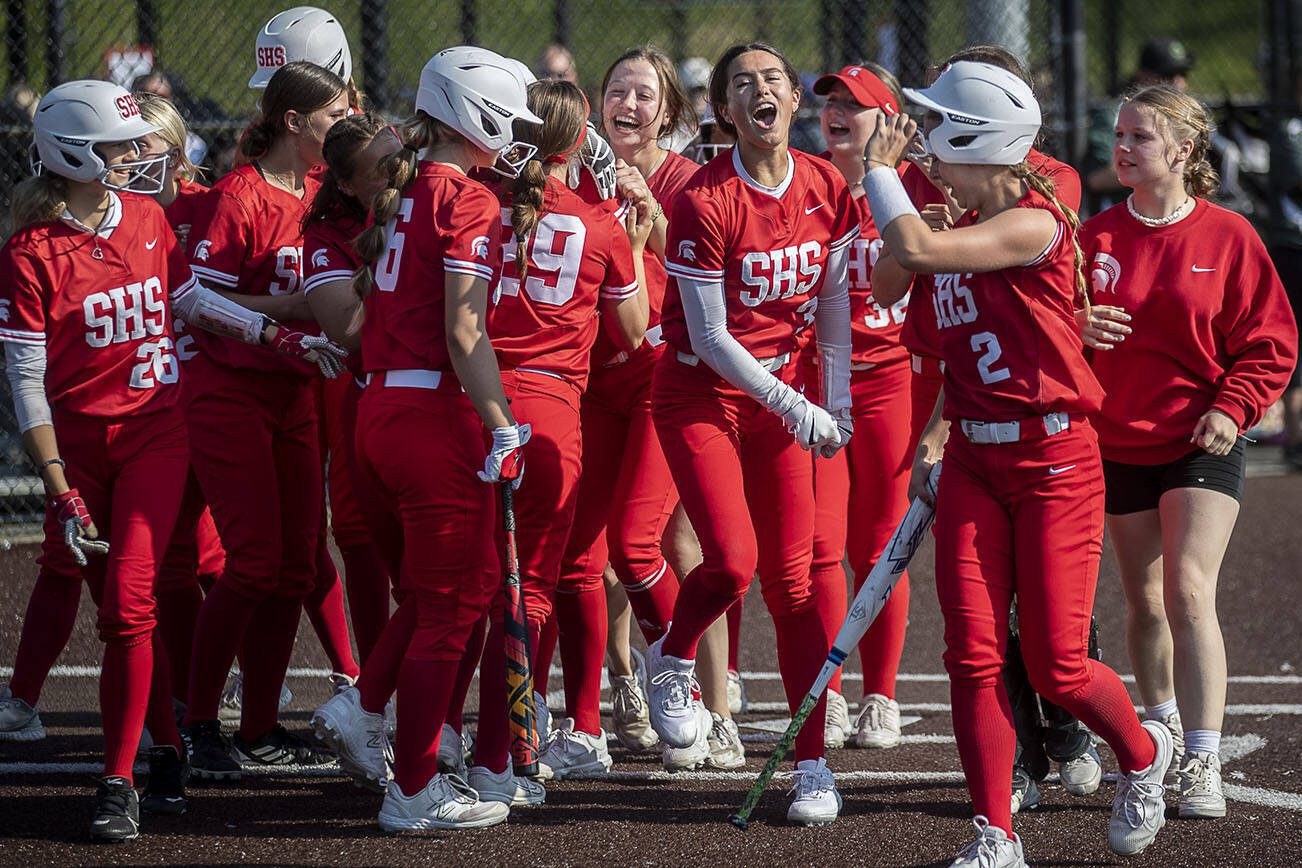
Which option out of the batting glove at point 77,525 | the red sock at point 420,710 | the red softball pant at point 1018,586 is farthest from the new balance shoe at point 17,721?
the red softball pant at point 1018,586

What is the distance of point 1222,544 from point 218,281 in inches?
126

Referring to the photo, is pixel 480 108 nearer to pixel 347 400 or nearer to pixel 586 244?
pixel 586 244

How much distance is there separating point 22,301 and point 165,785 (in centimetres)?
146

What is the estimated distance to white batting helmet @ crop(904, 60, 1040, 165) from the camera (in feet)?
13.1

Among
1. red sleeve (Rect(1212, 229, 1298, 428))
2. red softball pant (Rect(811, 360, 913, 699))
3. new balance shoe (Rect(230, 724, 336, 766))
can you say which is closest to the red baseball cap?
red softball pant (Rect(811, 360, 913, 699))

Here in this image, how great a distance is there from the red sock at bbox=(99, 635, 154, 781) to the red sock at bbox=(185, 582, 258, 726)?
0.50 meters

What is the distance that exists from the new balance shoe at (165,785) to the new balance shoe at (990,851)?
7.34 feet

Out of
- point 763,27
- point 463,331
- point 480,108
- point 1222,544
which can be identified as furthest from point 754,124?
point 763,27

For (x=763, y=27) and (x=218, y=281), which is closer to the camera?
(x=218, y=281)

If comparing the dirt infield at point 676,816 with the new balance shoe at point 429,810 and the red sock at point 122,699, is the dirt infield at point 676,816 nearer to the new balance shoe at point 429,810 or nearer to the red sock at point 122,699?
the new balance shoe at point 429,810

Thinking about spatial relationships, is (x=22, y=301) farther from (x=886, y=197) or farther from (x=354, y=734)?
(x=886, y=197)

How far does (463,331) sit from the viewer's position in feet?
13.4

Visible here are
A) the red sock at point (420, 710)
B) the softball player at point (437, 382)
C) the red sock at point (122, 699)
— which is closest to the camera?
the softball player at point (437, 382)

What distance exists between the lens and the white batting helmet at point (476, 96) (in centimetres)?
416
